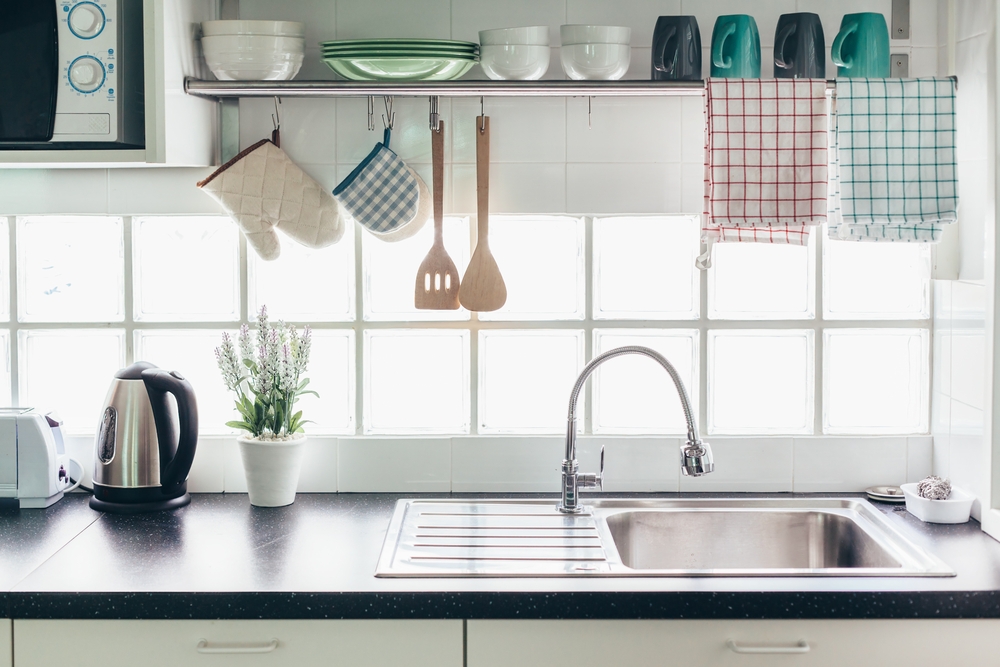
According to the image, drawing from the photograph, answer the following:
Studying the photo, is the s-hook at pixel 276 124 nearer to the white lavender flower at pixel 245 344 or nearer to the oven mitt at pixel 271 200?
the oven mitt at pixel 271 200

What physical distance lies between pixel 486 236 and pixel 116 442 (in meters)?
0.83

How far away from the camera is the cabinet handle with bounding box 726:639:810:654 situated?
4.68ft

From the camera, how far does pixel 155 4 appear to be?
5.38 ft

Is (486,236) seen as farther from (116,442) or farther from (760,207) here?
(116,442)

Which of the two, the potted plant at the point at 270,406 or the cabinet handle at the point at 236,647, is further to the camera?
→ the potted plant at the point at 270,406

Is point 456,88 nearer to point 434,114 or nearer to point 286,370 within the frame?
point 434,114

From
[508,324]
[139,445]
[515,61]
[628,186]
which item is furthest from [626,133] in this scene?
[139,445]

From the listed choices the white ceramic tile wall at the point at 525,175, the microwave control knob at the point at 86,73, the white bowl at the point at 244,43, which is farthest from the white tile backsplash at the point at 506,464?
the microwave control knob at the point at 86,73

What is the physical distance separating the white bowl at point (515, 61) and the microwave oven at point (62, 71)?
65 cm

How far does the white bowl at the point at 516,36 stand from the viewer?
1.73 metres

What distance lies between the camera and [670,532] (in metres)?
1.90

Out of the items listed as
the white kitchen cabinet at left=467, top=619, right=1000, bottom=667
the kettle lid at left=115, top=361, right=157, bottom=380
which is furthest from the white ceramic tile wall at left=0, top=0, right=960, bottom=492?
Result: the white kitchen cabinet at left=467, top=619, right=1000, bottom=667

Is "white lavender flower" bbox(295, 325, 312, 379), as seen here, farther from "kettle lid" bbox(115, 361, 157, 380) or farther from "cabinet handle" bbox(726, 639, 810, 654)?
"cabinet handle" bbox(726, 639, 810, 654)

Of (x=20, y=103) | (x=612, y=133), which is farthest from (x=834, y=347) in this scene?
(x=20, y=103)
